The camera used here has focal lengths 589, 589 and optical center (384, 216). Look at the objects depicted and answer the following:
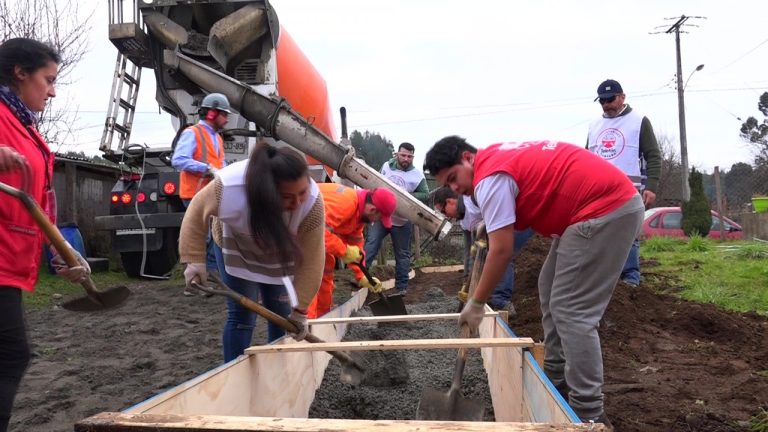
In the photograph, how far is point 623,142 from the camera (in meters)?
4.50

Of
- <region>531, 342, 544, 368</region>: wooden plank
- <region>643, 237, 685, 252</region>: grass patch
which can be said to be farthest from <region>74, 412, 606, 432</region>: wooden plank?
<region>643, 237, 685, 252</region>: grass patch

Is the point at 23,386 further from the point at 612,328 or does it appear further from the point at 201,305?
the point at 612,328

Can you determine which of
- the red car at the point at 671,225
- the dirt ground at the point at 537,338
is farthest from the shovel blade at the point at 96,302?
the red car at the point at 671,225

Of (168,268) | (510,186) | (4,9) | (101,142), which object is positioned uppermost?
(4,9)

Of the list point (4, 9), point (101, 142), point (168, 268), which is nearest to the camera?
point (101, 142)

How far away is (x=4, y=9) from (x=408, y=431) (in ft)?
27.8

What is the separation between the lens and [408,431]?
1385 mm

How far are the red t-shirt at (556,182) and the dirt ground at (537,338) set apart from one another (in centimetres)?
98

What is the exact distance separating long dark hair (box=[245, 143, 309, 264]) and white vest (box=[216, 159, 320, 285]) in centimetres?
9

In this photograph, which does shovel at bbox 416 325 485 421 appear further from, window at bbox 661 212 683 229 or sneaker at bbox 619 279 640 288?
window at bbox 661 212 683 229

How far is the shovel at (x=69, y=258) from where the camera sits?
1.83 meters

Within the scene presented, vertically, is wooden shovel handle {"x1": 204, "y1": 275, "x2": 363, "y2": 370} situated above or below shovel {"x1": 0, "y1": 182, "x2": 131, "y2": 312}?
below

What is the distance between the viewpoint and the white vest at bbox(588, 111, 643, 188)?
449cm

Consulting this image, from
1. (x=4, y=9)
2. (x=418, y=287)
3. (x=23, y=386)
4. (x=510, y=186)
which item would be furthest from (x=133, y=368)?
(x=4, y=9)
